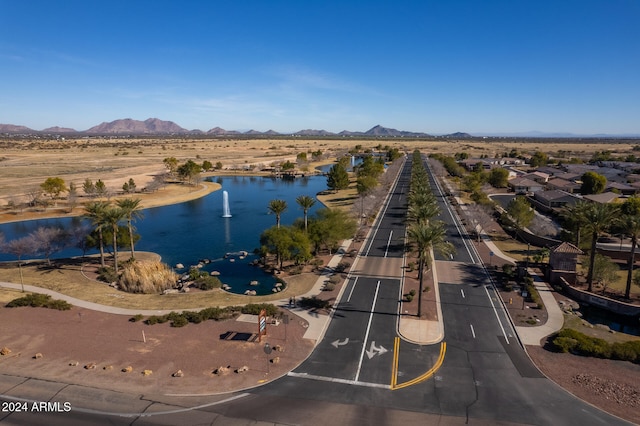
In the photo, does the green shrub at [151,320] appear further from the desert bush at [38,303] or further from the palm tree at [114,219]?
the palm tree at [114,219]

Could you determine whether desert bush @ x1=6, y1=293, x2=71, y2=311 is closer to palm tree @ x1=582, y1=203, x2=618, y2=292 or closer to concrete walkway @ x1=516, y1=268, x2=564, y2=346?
concrete walkway @ x1=516, y1=268, x2=564, y2=346

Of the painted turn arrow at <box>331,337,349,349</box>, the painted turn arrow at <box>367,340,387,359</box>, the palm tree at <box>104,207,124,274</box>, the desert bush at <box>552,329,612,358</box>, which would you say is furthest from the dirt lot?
the desert bush at <box>552,329,612,358</box>

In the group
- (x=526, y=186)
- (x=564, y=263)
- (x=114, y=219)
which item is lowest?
(x=564, y=263)

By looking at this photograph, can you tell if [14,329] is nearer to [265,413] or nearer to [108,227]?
[108,227]

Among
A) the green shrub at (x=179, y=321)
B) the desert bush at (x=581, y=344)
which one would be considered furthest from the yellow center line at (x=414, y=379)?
the green shrub at (x=179, y=321)

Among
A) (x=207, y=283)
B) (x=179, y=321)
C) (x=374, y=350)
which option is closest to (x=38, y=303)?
(x=179, y=321)

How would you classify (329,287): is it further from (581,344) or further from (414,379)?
(581,344)

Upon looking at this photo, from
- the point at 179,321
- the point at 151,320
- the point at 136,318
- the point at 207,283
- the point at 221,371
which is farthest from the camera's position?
the point at 207,283
